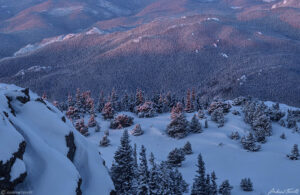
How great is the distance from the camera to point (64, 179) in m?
10.6

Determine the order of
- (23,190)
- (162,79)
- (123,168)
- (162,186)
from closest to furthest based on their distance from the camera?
(23,190) < (162,186) < (123,168) < (162,79)

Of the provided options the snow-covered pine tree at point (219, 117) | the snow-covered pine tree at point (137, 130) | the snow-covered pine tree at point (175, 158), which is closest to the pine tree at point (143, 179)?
the snow-covered pine tree at point (175, 158)

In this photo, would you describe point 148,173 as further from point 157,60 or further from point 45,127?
point 157,60

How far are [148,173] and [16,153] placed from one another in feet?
31.5

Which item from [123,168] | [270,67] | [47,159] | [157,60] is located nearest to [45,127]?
[47,159]

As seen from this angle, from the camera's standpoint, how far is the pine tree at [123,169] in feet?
60.5

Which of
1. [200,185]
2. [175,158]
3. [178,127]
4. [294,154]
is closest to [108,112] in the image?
[178,127]

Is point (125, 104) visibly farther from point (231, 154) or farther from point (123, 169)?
point (123, 169)

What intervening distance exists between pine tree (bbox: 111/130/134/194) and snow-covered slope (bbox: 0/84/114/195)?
2.96m

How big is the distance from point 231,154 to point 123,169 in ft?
39.5

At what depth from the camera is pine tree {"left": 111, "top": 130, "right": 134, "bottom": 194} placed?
18.4m

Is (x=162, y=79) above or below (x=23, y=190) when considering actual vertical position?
below

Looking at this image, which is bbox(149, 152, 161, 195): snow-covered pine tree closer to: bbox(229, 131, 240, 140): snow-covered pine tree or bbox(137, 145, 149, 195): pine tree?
bbox(137, 145, 149, 195): pine tree

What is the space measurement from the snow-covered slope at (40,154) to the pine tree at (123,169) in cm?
296
